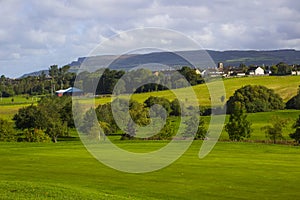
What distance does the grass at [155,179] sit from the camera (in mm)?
18906

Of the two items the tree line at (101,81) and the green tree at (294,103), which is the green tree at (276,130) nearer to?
the tree line at (101,81)

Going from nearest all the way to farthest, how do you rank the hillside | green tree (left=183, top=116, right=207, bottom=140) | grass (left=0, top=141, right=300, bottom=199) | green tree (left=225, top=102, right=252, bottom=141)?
grass (left=0, top=141, right=300, bottom=199), green tree (left=225, top=102, right=252, bottom=141), green tree (left=183, top=116, right=207, bottom=140), the hillside

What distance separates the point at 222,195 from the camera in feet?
62.6

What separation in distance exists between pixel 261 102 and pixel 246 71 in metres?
84.2

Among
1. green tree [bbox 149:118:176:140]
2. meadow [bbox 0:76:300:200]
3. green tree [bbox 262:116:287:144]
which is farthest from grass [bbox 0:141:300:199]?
green tree [bbox 149:118:176:140]

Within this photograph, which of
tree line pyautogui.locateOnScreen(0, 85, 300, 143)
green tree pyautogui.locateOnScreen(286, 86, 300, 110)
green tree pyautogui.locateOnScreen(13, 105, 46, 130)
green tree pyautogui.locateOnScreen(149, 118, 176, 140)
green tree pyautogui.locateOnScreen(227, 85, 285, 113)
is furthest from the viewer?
green tree pyautogui.locateOnScreen(286, 86, 300, 110)

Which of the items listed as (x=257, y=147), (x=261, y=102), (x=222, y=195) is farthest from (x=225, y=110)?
(x=222, y=195)

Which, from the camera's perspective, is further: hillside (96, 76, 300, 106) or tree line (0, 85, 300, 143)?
hillside (96, 76, 300, 106)

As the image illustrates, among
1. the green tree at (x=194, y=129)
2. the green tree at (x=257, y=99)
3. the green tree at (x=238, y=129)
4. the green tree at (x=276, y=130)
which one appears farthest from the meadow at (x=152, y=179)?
the green tree at (x=257, y=99)

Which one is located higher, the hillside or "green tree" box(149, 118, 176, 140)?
the hillside

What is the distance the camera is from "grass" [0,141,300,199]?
18.9 m

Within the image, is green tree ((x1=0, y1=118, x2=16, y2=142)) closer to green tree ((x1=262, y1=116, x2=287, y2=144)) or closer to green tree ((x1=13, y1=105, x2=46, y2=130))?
green tree ((x1=13, y1=105, x2=46, y2=130))

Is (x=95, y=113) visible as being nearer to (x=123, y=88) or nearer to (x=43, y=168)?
(x=123, y=88)

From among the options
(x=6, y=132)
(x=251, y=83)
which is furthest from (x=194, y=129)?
(x=251, y=83)
